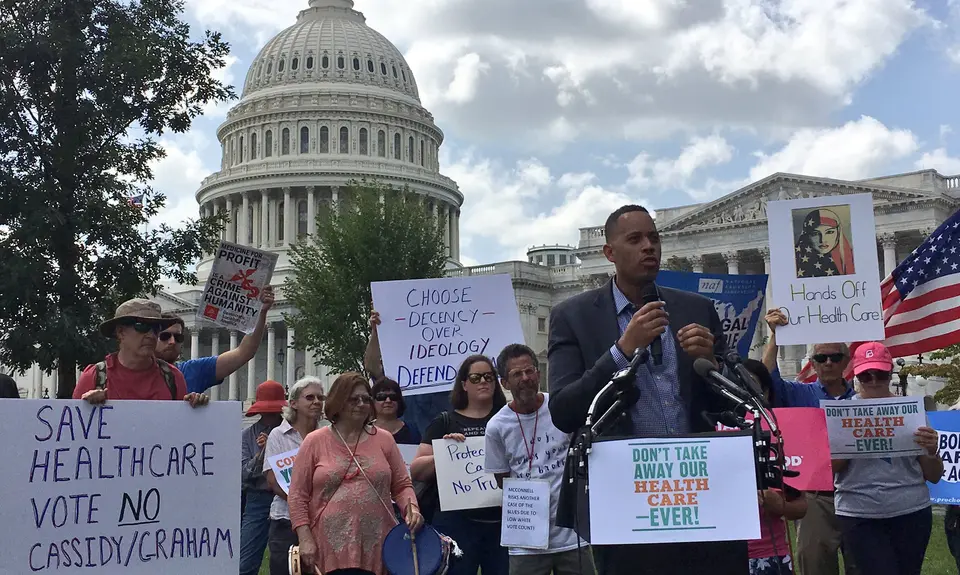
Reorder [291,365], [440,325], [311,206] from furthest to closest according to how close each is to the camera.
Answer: [311,206] → [291,365] → [440,325]

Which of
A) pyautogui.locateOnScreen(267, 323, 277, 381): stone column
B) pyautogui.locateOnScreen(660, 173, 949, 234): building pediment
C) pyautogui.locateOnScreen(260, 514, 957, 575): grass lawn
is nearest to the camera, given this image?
pyautogui.locateOnScreen(260, 514, 957, 575): grass lawn

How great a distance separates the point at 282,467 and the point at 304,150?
92.4m

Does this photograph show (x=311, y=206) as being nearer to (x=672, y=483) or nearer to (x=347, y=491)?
(x=347, y=491)

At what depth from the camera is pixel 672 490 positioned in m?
3.80

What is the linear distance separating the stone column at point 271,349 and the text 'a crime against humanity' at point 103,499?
86296 mm

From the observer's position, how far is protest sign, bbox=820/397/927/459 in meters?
7.11

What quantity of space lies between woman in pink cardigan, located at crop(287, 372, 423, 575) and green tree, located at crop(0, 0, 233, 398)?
879 centimetres

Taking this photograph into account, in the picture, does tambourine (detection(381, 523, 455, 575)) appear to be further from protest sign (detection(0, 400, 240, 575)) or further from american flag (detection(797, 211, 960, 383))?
american flag (detection(797, 211, 960, 383))

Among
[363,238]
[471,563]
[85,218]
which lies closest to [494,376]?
[471,563]

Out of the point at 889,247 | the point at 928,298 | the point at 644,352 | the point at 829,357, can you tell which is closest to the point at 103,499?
the point at 644,352

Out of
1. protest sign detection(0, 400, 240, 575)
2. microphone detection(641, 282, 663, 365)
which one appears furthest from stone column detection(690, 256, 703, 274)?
microphone detection(641, 282, 663, 365)

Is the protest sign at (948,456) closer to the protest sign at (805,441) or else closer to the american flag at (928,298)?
the american flag at (928,298)

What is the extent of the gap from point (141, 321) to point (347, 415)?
47.6 inches

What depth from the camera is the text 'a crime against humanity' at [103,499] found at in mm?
5648
